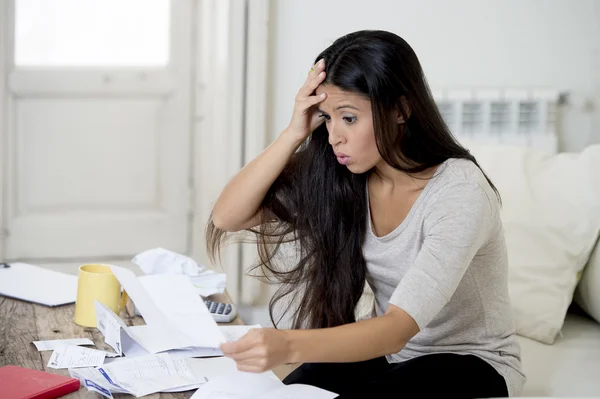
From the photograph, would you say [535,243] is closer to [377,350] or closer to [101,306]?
[377,350]

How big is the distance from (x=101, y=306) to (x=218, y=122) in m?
1.78

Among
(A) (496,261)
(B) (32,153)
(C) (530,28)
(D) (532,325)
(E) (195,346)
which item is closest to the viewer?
(E) (195,346)

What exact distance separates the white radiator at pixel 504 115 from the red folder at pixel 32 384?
1.94 m

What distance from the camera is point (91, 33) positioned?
347cm

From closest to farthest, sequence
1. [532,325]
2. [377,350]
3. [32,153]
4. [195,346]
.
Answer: [377,350], [195,346], [532,325], [32,153]

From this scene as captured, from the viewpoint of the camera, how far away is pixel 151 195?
3.59 m

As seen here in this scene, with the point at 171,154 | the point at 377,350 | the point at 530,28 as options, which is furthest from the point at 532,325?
the point at 171,154

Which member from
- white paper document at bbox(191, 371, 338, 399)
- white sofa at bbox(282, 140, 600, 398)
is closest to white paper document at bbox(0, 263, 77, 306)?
white paper document at bbox(191, 371, 338, 399)

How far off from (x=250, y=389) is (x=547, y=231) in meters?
1.09

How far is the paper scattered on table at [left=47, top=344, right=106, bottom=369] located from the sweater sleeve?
19.4 inches

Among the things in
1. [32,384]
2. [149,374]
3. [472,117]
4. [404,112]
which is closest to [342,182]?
[404,112]

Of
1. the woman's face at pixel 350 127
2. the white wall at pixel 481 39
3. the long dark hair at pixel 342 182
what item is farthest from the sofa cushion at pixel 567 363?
the white wall at pixel 481 39

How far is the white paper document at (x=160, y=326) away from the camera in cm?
142

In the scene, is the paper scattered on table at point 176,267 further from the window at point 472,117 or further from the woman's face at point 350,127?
the window at point 472,117
